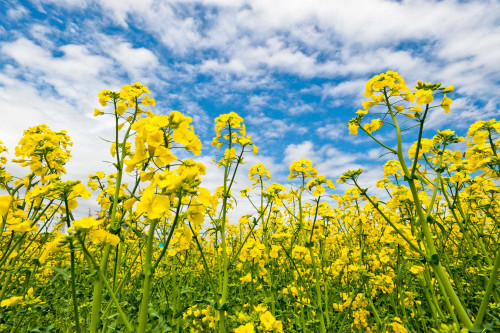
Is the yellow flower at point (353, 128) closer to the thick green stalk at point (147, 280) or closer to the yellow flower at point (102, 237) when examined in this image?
the thick green stalk at point (147, 280)

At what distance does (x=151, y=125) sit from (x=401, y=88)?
2260 mm

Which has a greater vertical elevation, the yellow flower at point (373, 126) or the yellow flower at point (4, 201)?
the yellow flower at point (373, 126)

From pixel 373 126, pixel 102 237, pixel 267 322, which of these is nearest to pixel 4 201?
pixel 102 237

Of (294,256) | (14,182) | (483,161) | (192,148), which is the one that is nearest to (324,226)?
(294,256)

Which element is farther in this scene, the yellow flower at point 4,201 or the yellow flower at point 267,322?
the yellow flower at point 267,322

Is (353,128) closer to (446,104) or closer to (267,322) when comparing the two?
(446,104)

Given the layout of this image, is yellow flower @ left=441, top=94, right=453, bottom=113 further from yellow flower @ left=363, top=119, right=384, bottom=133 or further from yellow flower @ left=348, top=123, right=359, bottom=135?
yellow flower @ left=348, top=123, right=359, bottom=135

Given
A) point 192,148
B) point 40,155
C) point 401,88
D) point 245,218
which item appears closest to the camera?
point 192,148

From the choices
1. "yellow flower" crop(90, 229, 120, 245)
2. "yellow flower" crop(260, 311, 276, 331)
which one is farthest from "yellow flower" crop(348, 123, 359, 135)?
"yellow flower" crop(90, 229, 120, 245)

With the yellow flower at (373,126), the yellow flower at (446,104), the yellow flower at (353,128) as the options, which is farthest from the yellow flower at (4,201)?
the yellow flower at (446,104)

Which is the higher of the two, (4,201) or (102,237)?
(4,201)

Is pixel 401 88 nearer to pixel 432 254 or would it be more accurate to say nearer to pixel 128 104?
pixel 432 254

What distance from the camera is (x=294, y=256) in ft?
15.2

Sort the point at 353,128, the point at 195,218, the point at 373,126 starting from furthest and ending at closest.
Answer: the point at 353,128 < the point at 373,126 < the point at 195,218
